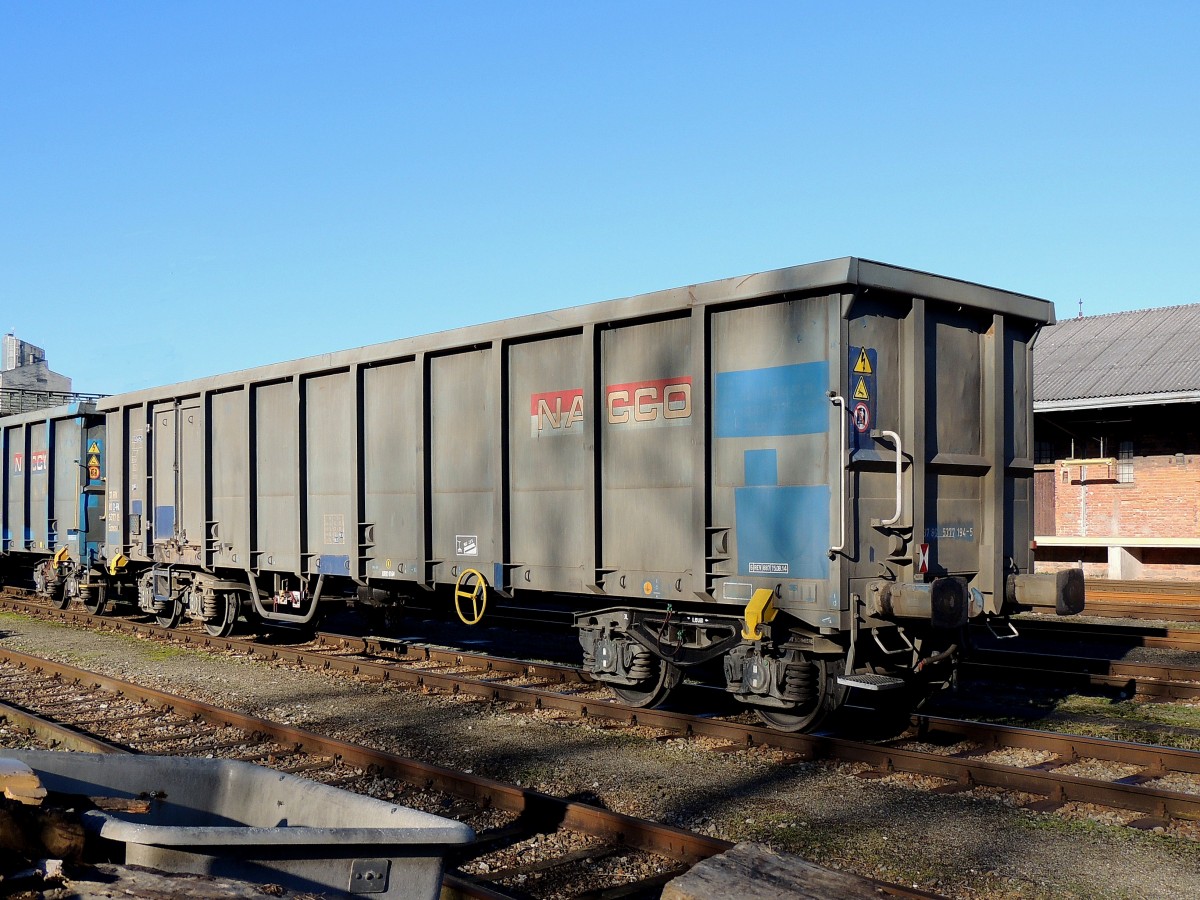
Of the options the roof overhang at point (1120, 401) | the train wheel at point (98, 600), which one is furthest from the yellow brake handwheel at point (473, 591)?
the roof overhang at point (1120, 401)

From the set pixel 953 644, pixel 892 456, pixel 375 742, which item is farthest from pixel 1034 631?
pixel 375 742

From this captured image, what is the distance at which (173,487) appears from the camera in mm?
15156

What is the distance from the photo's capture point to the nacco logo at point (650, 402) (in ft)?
27.8

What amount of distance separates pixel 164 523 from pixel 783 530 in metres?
11.0

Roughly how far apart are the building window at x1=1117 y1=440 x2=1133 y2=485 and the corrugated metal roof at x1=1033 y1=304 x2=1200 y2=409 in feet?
5.25

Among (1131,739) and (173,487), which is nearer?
(1131,739)

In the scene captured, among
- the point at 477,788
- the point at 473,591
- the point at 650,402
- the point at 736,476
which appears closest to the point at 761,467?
the point at 736,476

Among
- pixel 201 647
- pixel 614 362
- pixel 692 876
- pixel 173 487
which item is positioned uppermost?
pixel 614 362

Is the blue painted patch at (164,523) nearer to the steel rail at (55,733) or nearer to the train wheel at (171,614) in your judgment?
the train wheel at (171,614)

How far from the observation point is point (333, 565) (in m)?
12.0

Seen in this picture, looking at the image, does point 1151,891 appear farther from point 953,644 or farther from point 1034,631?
point 1034,631

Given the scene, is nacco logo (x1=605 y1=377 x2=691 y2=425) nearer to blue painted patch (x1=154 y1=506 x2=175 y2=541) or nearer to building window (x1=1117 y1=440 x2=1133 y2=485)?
blue painted patch (x1=154 y1=506 x2=175 y2=541)

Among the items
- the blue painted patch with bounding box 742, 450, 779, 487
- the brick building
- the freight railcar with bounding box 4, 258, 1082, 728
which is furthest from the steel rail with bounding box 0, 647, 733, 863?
the brick building

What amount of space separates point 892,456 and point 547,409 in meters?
3.26
